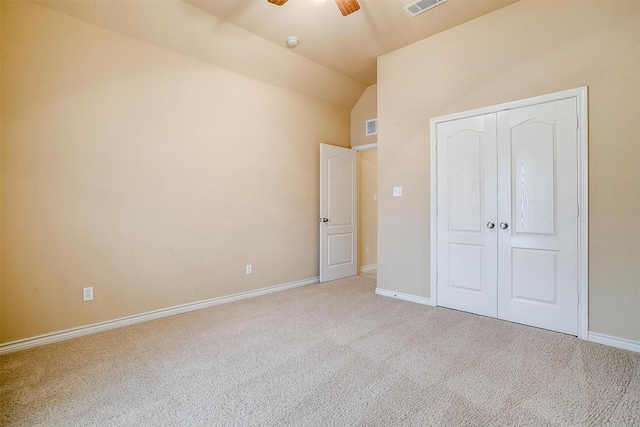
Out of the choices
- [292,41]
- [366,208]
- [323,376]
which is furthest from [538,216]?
[292,41]

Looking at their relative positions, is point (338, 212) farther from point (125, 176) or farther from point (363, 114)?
point (125, 176)

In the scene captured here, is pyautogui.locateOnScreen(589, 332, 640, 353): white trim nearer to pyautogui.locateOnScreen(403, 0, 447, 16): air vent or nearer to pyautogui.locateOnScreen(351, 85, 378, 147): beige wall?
pyautogui.locateOnScreen(403, 0, 447, 16): air vent

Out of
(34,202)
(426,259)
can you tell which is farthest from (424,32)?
(34,202)

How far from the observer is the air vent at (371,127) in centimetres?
500

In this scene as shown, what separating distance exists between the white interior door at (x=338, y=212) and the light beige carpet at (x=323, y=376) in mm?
1825

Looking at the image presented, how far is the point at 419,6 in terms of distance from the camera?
296 centimetres

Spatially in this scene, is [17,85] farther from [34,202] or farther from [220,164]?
[220,164]

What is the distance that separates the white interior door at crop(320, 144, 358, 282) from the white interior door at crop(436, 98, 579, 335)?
69.6 inches

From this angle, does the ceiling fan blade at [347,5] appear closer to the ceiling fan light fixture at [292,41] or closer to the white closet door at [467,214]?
the ceiling fan light fixture at [292,41]

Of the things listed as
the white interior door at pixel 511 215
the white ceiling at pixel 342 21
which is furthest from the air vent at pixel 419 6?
the white interior door at pixel 511 215

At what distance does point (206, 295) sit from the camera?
141 inches

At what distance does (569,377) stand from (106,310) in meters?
3.76

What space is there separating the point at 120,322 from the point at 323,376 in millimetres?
2160

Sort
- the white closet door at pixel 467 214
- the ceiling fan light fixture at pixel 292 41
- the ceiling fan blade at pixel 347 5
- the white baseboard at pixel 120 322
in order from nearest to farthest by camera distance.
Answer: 1. the ceiling fan blade at pixel 347 5
2. the white baseboard at pixel 120 322
3. the white closet door at pixel 467 214
4. the ceiling fan light fixture at pixel 292 41
